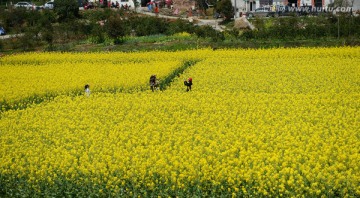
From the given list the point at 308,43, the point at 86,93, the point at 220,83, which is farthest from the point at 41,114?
the point at 308,43

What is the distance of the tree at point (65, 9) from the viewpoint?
193 ft

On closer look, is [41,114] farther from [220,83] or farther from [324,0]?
[324,0]

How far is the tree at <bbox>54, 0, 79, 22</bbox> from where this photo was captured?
58.9m

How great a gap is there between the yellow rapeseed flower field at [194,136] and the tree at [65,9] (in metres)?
31.8

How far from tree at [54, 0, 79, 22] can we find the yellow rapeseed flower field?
31781 millimetres

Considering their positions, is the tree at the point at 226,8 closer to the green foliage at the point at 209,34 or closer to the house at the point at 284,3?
the house at the point at 284,3

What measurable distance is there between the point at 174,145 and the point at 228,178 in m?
3.27

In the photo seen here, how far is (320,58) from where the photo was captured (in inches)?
1235

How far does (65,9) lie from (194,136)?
152 feet

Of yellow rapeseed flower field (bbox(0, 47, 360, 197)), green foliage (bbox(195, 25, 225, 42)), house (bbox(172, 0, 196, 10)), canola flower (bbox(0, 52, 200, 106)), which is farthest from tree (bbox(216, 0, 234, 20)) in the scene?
yellow rapeseed flower field (bbox(0, 47, 360, 197))

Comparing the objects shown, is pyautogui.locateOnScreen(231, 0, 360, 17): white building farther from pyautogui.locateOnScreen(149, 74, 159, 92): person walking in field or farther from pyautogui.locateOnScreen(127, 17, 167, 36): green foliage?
pyautogui.locateOnScreen(149, 74, 159, 92): person walking in field

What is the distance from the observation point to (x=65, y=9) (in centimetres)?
5900

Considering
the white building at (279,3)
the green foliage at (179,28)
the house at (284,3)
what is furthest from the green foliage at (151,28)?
the white building at (279,3)

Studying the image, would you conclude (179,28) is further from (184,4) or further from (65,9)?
(65,9)
